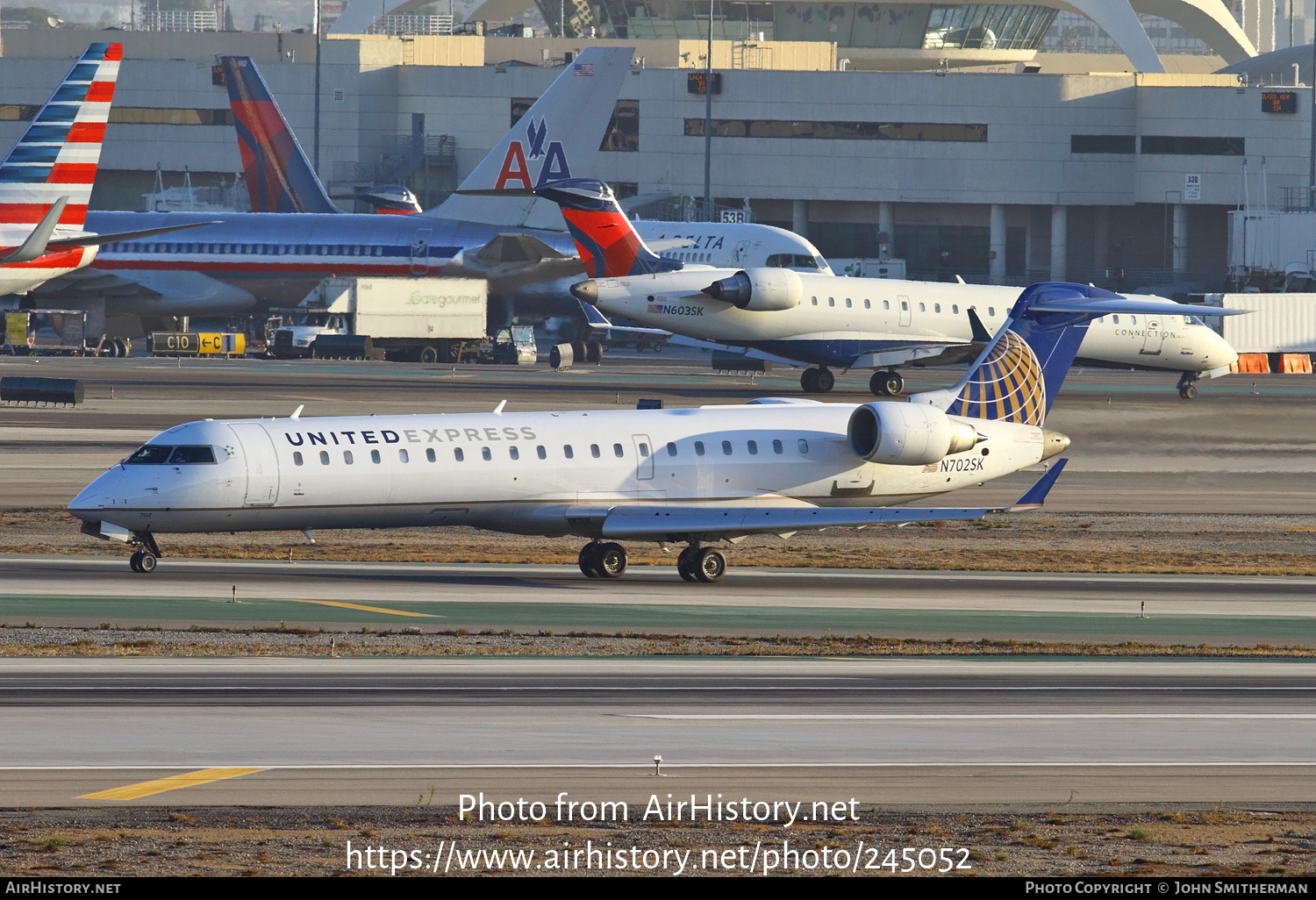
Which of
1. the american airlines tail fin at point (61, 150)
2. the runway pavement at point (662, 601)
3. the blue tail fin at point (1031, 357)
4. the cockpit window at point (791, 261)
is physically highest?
the american airlines tail fin at point (61, 150)

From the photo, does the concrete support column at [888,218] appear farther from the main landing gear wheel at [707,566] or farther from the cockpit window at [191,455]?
the cockpit window at [191,455]

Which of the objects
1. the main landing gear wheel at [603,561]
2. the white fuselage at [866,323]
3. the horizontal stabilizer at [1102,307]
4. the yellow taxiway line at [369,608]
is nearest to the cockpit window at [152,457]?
the yellow taxiway line at [369,608]

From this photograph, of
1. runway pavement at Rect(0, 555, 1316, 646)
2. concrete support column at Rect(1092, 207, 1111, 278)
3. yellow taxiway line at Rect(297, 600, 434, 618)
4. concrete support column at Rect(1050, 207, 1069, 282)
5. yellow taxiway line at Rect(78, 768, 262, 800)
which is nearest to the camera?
yellow taxiway line at Rect(78, 768, 262, 800)

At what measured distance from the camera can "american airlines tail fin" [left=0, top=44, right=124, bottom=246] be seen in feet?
184

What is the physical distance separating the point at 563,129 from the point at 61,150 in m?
34.9

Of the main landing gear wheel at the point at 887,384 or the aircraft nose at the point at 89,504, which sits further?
the main landing gear wheel at the point at 887,384

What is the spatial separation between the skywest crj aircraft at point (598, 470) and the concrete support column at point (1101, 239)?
301 ft

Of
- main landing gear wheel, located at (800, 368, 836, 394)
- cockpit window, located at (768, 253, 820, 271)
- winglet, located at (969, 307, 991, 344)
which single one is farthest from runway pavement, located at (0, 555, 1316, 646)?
cockpit window, located at (768, 253, 820, 271)

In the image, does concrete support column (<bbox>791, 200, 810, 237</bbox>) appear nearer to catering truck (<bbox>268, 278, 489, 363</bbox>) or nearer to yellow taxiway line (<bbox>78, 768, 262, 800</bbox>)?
catering truck (<bbox>268, 278, 489, 363</bbox>)

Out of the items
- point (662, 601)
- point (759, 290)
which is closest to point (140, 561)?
point (662, 601)

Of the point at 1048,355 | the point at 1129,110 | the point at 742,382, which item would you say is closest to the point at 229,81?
the point at 742,382

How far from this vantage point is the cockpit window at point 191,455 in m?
33.2

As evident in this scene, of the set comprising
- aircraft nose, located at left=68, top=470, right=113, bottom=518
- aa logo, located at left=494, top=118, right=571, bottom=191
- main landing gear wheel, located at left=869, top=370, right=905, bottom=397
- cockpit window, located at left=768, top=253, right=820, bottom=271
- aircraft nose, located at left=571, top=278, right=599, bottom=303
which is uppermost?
aa logo, located at left=494, top=118, right=571, bottom=191

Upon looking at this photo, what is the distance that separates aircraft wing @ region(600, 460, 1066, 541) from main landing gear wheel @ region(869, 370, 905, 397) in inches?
1376
